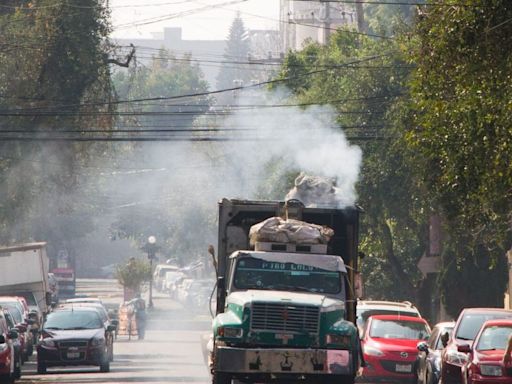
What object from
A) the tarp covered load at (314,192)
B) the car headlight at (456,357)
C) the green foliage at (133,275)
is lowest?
the green foliage at (133,275)

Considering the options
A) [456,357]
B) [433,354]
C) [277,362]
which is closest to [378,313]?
[433,354]

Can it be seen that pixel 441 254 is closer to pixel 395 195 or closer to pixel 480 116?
pixel 395 195

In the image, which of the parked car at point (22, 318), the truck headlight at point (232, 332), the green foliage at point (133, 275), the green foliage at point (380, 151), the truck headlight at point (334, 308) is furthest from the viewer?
the green foliage at point (133, 275)

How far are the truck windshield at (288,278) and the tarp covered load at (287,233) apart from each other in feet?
2.18

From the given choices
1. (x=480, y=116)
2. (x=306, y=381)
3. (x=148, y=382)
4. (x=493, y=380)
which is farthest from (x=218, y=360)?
(x=148, y=382)

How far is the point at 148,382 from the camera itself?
31.6 metres

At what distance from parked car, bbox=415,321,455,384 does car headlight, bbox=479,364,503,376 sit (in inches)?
130

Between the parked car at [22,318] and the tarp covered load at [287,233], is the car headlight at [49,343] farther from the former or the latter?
the tarp covered load at [287,233]

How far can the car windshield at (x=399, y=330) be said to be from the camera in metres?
36.0

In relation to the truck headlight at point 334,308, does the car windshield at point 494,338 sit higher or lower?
lower

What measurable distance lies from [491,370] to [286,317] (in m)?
3.25

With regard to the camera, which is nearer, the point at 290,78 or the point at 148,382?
the point at 148,382

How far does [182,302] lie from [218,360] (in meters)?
83.6

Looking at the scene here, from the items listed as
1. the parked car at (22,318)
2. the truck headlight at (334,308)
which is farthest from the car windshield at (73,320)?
the truck headlight at (334,308)
